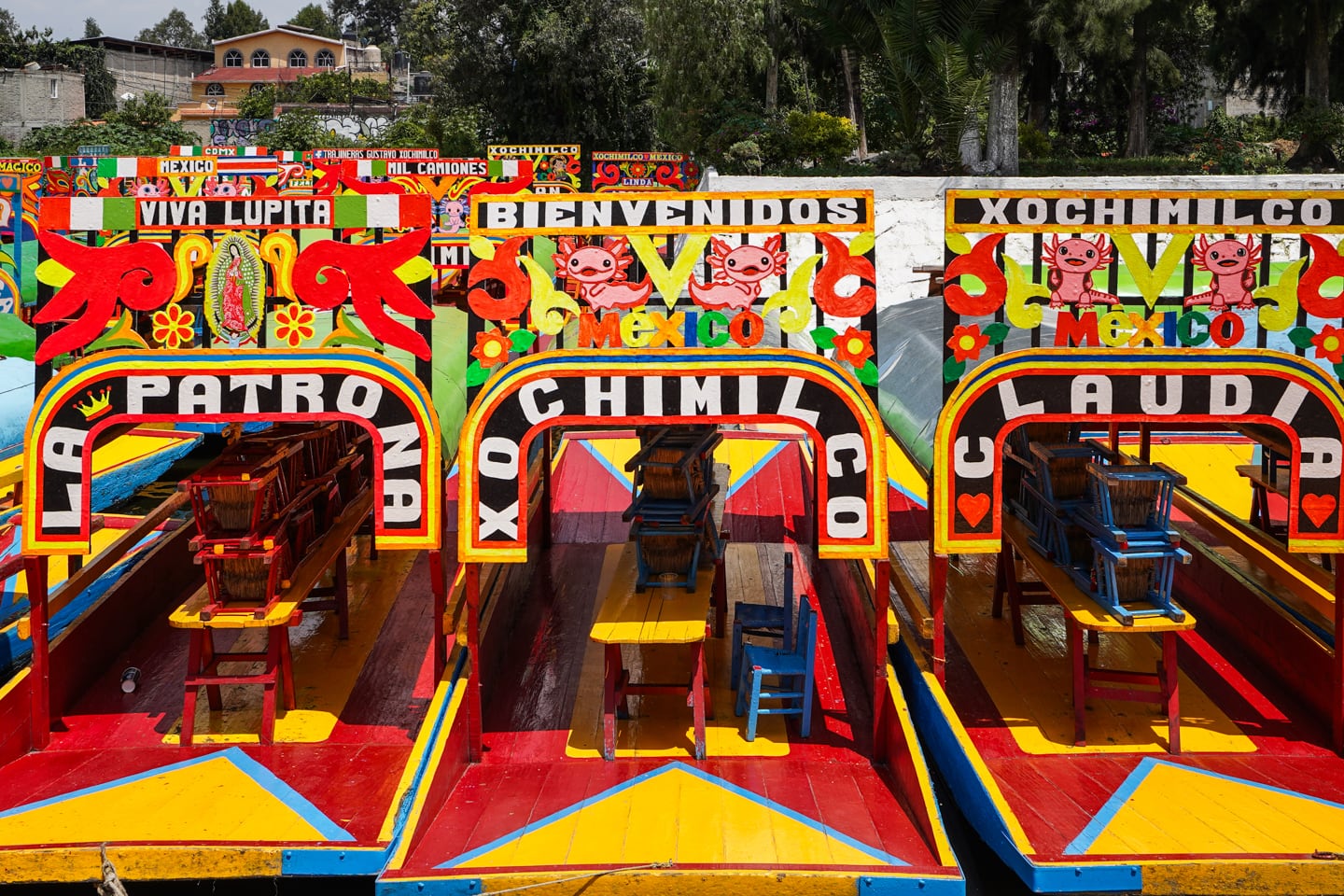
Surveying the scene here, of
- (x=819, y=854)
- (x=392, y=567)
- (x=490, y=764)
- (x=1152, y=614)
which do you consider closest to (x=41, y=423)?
(x=490, y=764)

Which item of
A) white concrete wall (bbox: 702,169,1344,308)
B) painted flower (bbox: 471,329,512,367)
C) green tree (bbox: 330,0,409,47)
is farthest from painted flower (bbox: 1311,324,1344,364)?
green tree (bbox: 330,0,409,47)

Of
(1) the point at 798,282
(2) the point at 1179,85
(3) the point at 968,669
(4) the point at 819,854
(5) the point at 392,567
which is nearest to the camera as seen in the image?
(4) the point at 819,854

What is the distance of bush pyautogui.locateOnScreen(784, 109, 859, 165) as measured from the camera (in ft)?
→ 104

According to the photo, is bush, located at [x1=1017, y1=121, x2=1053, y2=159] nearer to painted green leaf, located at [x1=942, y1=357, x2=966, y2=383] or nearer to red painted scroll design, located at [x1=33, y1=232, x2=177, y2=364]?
painted green leaf, located at [x1=942, y1=357, x2=966, y2=383]

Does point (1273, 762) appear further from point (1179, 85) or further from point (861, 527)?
point (1179, 85)

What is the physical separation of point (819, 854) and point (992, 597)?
437cm

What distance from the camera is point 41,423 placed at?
7.17 m

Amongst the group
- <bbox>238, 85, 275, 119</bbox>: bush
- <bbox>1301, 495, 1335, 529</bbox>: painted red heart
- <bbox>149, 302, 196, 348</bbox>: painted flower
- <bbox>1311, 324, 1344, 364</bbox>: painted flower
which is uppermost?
<bbox>238, 85, 275, 119</bbox>: bush

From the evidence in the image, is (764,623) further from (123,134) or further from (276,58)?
(276,58)

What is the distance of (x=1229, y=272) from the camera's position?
7.16 meters

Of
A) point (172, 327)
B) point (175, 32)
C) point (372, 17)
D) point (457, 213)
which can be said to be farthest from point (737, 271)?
point (175, 32)

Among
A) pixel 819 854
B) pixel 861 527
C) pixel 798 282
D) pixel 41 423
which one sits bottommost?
pixel 819 854

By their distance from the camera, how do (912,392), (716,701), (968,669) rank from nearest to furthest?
(716,701)
(968,669)
(912,392)

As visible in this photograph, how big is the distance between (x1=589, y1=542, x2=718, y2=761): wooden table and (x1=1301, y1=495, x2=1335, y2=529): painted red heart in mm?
3582
